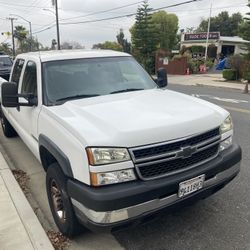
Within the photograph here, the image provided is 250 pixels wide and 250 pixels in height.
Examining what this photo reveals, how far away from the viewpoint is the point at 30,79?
464 cm

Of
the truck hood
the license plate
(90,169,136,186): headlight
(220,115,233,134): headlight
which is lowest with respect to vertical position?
the license plate

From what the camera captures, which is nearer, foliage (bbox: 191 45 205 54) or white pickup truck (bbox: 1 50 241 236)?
white pickup truck (bbox: 1 50 241 236)

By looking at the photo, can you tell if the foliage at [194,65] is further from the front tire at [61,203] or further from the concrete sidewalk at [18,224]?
the front tire at [61,203]

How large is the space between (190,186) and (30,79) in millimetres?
2740

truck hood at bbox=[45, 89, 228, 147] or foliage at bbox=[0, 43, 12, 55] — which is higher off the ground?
truck hood at bbox=[45, 89, 228, 147]

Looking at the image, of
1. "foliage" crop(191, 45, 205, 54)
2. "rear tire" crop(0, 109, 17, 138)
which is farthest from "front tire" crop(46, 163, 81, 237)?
"foliage" crop(191, 45, 205, 54)

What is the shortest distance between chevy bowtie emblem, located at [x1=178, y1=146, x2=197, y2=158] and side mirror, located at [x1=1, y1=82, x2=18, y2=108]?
2123 mm

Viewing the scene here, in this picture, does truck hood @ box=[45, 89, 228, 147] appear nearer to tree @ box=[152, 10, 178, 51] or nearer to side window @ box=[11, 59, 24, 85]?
side window @ box=[11, 59, 24, 85]

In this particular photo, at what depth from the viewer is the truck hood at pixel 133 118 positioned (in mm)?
2828

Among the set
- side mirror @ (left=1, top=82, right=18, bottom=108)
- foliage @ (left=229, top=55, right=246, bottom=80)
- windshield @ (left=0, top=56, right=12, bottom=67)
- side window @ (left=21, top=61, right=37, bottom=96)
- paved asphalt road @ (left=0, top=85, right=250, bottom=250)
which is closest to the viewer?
paved asphalt road @ (left=0, top=85, right=250, bottom=250)

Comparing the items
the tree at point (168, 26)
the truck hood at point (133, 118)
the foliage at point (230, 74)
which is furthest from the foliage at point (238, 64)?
the tree at point (168, 26)

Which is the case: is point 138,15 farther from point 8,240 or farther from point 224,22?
point 224,22

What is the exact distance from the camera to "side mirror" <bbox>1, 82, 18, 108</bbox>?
3.95m

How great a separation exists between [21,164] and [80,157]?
3.31m
